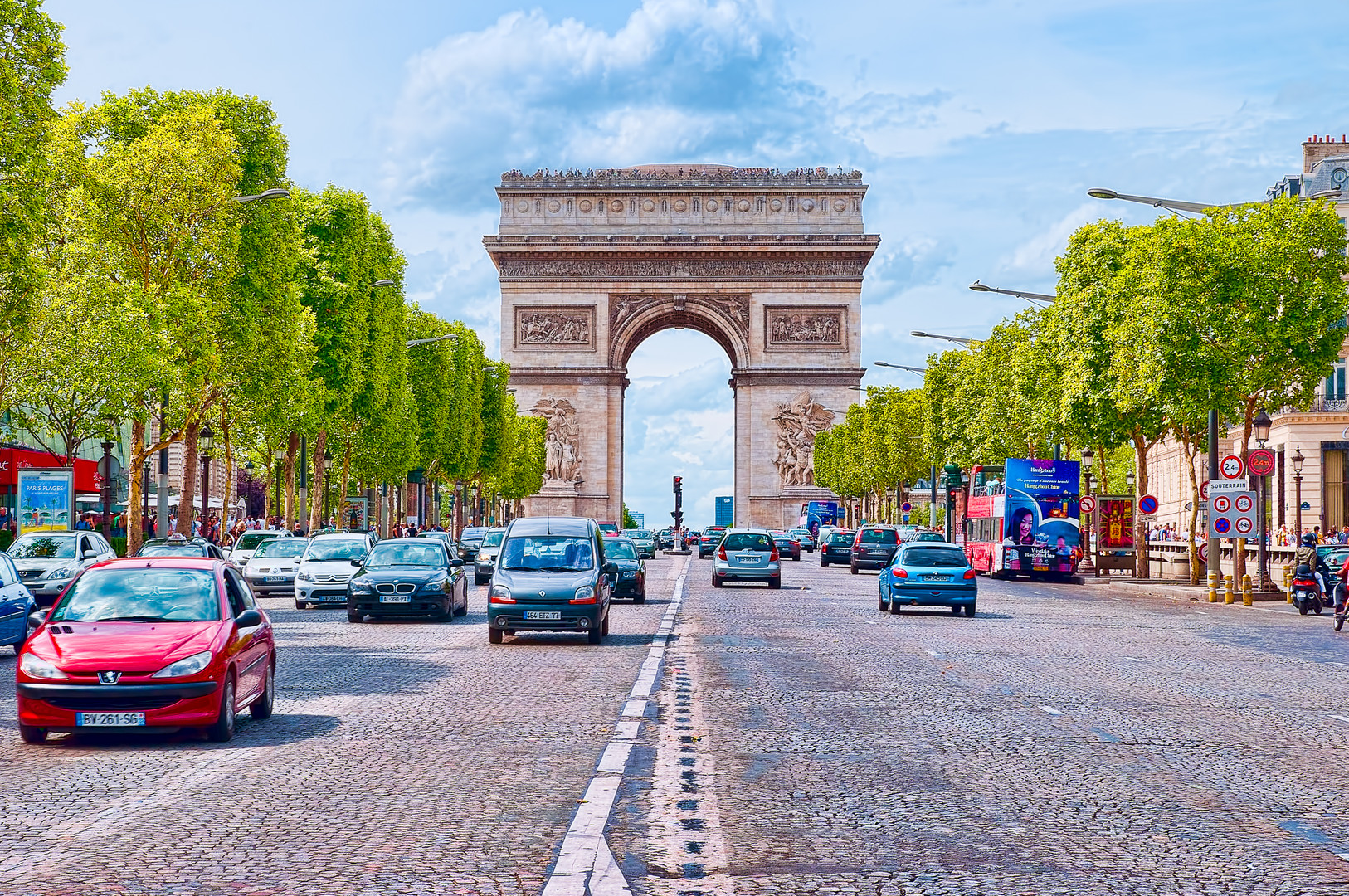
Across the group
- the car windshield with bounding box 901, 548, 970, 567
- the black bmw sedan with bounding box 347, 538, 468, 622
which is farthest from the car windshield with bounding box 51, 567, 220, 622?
the car windshield with bounding box 901, 548, 970, 567

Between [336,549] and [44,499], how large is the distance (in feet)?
23.5

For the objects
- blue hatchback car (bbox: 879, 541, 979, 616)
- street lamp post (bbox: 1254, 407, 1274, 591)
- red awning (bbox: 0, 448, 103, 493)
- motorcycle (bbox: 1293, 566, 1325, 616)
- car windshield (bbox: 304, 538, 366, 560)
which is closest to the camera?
blue hatchback car (bbox: 879, 541, 979, 616)

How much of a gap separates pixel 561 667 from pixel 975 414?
51.4 metres

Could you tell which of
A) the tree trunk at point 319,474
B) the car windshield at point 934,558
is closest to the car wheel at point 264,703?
the car windshield at point 934,558

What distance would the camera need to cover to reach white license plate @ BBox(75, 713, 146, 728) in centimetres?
1165

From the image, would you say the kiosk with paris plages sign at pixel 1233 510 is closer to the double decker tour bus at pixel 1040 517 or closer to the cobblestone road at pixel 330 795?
the double decker tour bus at pixel 1040 517

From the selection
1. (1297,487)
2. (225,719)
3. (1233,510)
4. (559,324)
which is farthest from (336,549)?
(559,324)

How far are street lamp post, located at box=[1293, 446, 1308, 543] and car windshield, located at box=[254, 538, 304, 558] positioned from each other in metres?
33.8

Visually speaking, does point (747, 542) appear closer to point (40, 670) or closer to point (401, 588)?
point (401, 588)

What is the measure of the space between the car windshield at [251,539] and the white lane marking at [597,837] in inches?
1146

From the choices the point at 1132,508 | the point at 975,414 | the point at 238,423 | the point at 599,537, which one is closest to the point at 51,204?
the point at 238,423

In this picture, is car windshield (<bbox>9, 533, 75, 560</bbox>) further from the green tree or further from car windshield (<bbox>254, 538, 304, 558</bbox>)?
car windshield (<bbox>254, 538, 304, 558</bbox>)

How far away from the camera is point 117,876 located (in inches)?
282

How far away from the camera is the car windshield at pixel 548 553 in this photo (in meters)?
22.6
